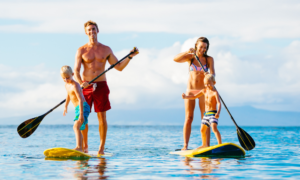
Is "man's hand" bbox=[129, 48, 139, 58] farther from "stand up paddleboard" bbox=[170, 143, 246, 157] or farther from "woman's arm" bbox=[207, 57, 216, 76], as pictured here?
"stand up paddleboard" bbox=[170, 143, 246, 157]

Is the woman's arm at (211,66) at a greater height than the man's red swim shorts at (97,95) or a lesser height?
greater

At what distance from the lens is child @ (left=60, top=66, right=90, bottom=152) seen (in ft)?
24.5

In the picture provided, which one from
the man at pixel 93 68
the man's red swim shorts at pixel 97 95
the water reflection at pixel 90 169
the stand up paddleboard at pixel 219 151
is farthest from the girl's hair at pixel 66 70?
the stand up paddleboard at pixel 219 151

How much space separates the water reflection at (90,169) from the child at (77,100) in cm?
60

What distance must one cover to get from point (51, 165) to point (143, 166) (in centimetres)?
152

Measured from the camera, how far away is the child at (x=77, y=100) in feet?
24.5

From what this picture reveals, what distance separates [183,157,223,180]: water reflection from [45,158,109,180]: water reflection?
1.32m

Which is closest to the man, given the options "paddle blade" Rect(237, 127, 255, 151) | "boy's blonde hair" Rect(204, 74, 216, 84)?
"boy's blonde hair" Rect(204, 74, 216, 84)

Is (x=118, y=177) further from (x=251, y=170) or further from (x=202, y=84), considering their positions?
(x=202, y=84)

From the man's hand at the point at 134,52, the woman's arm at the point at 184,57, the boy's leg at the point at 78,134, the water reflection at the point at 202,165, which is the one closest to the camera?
the water reflection at the point at 202,165

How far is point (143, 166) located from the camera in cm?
670

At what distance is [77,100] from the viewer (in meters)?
7.69

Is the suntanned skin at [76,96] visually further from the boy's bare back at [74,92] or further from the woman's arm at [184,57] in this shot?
the woman's arm at [184,57]

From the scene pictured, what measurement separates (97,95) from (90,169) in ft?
7.09
